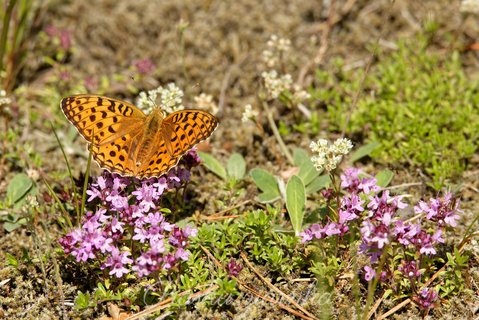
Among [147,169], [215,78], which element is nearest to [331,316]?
[147,169]

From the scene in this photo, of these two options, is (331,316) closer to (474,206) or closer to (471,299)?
(471,299)

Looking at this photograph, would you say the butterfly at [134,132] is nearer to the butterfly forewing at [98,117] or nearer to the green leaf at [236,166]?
the butterfly forewing at [98,117]

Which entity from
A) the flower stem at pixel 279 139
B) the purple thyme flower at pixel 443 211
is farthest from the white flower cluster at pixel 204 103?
the purple thyme flower at pixel 443 211

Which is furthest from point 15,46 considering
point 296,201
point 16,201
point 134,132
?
point 296,201

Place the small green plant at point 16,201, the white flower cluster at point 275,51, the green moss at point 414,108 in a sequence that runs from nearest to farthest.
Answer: the small green plant at point 16,201 < the green moss at point 414,108 < the white flower cluster at point 275,51

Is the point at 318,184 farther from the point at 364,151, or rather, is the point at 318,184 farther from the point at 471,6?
the point at 471,6

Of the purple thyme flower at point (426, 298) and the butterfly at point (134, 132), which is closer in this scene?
the purple thyme flower at point (426, 298)
